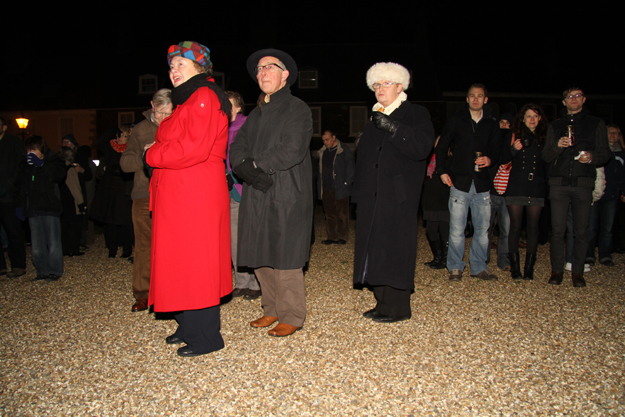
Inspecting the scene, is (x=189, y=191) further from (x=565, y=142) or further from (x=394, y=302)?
(x=565, y=142)

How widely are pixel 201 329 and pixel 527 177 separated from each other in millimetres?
4439

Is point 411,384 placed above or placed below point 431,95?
below

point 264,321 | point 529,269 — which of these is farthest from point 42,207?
point 529,269

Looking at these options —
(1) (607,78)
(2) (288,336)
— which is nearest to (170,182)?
(2) (288,336)

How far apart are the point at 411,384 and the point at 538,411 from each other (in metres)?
0.74

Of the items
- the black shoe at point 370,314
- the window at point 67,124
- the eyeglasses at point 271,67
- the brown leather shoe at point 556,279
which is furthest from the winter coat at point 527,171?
the window at point 67,124

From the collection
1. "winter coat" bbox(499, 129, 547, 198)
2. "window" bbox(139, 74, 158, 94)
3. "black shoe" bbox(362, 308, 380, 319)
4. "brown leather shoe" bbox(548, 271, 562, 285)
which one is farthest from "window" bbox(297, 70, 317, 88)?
"black shoe" bbox(362, 308, 380, 319)

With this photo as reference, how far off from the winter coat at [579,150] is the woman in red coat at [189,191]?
166 inches

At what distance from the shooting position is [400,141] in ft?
12.3

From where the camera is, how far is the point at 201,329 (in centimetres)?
327

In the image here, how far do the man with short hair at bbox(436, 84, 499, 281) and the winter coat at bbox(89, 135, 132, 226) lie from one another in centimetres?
460

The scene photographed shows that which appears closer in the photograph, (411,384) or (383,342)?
(411,384)

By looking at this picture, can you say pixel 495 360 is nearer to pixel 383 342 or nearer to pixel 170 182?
pixel 383 342

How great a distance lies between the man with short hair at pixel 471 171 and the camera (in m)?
5.42
